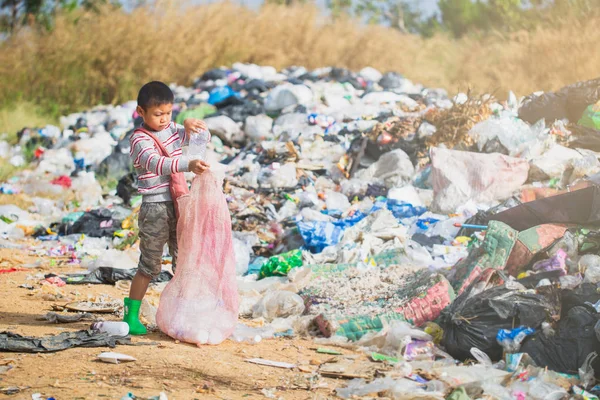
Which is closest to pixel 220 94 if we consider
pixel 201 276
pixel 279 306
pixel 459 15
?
pixel 279 306

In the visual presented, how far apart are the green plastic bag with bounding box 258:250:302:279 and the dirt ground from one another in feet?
4.90

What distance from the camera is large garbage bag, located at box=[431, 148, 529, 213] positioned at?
626cm

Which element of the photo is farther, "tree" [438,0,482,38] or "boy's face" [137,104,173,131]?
"tree" [438,0,482,38]

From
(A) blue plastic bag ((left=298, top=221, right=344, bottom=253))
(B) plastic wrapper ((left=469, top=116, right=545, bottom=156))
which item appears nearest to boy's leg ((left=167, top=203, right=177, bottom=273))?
(A) blue plastic bag ((left=298, top=221, right=344, bottom=253))

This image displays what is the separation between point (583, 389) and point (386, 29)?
46.0ft

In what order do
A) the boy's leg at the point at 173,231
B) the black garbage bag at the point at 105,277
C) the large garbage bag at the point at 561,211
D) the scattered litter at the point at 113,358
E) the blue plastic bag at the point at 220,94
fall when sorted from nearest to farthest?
the scattered litter at the point at 113,358 → the boy's leg at the point at 173,231 → the large garbage bag at the point at 561,211 → the black garbage bag at the point at 105,277 → the blue plastic bag at the point at 220,94

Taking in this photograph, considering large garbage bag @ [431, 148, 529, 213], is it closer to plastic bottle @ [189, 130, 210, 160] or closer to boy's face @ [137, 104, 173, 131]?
plastic bottle @ [189, 130, 210, 160]

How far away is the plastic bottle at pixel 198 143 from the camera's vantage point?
359 cm

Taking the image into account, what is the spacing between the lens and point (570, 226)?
4.57m

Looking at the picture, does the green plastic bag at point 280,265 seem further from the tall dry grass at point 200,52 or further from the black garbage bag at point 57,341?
the tall dry grass at point 200,52

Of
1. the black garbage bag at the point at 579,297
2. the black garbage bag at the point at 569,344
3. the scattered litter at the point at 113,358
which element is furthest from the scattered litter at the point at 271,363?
the black garbage bag at the point at 579,297

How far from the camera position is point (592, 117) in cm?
691

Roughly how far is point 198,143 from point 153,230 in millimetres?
473

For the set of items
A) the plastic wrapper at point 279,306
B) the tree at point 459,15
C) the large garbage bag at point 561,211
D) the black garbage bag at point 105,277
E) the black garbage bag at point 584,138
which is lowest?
the plastic wrapper at point 279,306
